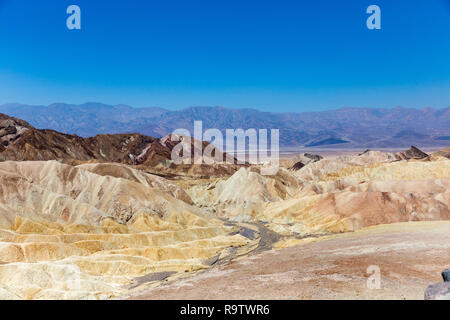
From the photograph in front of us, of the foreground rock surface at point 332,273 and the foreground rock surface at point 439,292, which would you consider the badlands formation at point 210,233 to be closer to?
the foreground rock surface at point 332,273

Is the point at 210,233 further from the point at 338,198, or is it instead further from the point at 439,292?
the point at 439,292

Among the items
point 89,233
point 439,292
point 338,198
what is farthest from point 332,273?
point 338,198

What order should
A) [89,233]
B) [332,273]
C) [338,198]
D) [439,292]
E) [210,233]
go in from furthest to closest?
[338,198] → [210,233] → [89,233] → [332,273] → [439,292]

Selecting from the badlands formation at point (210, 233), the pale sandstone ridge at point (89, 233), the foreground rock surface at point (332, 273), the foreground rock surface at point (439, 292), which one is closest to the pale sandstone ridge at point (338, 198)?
the badlands formation at point (210, 233)

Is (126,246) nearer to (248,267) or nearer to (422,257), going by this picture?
(248,267)

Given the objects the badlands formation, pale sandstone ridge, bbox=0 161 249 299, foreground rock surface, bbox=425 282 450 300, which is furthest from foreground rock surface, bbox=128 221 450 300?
pale sandstone ridge, bbox=0 161 249 299

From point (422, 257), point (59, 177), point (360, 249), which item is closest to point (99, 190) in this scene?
point (59, 177)
